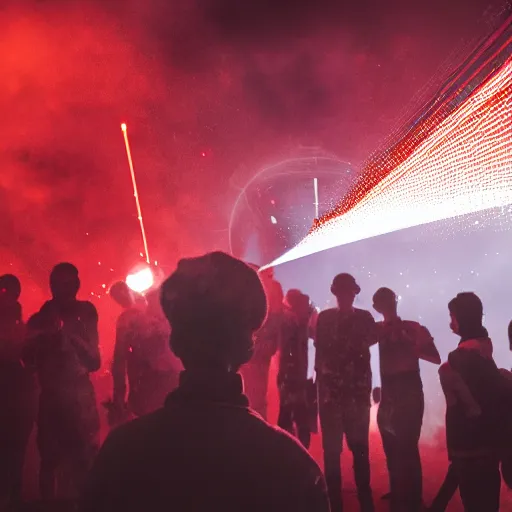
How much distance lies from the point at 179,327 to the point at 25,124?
6.57 metres

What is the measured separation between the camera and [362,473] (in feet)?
11.5

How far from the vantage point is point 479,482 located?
2600 mm

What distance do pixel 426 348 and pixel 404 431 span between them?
588mm

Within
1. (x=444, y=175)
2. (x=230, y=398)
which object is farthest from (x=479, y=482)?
(x=444, y=175)

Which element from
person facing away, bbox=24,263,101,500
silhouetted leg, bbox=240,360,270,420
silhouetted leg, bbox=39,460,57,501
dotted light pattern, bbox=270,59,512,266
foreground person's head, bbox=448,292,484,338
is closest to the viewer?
foreground person's head, bbox=448,292,484,338

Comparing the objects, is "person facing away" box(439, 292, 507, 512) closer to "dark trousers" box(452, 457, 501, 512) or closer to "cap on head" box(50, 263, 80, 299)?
"dark trousers" box(452, 457, 501, 512)

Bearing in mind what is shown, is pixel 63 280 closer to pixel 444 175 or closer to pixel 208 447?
pixel 208 447

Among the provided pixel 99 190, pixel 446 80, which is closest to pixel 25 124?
pixel 99 190

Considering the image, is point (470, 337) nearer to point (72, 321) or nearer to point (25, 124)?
point (72, 321)

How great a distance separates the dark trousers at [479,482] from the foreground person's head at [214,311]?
1976 mm

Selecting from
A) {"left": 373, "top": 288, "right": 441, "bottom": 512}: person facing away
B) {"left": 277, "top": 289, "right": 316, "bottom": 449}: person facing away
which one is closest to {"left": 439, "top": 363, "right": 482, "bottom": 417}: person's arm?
{"left": 373, "top": 288, "right": 441, "bottom": 512}: person facing away

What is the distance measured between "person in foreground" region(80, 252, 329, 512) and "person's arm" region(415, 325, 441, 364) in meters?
2.78

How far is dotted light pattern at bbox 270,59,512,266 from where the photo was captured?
559 centimetres

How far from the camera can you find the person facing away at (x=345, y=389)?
11.7ft
